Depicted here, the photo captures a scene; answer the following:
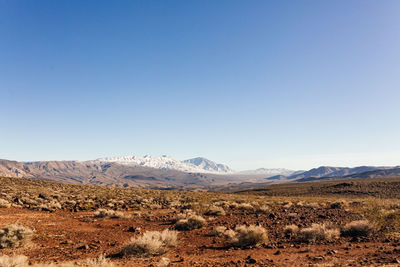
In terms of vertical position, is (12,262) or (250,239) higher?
(12,262)

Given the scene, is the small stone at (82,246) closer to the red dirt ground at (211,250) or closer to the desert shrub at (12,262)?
the red dirt ground at (211,250)

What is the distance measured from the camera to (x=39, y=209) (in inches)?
683

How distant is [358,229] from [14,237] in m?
13.5

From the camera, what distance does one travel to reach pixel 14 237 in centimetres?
852

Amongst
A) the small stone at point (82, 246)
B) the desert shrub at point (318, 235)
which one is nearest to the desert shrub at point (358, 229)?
the desert shrub at point (318, 235)

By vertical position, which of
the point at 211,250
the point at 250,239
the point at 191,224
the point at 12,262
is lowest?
the point at 191,224

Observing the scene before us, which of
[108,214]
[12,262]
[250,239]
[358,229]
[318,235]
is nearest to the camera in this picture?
[12,262]

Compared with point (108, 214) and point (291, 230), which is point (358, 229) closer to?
point (291, 230)

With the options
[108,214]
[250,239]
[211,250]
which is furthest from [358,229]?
[108,214]

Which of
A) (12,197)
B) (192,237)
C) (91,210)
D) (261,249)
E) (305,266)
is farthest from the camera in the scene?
(12,197)

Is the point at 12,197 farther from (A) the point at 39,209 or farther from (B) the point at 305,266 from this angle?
(B) the point at 305,266

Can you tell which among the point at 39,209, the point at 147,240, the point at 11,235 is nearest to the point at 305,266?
the point at 147,240

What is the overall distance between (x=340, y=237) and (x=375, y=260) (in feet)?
10.5

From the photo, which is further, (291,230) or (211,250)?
Answer: (291,230)
